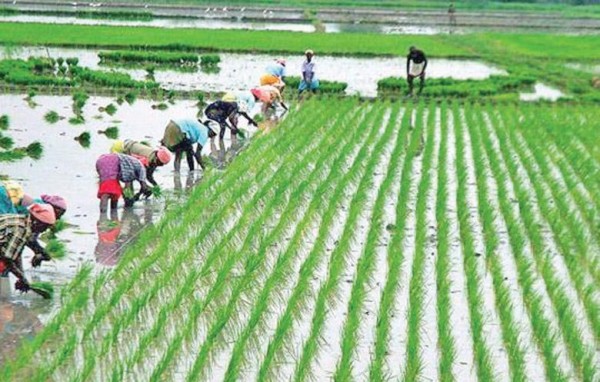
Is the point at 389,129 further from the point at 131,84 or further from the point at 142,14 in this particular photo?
the point at 142,14

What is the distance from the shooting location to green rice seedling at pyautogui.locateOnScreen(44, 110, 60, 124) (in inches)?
513

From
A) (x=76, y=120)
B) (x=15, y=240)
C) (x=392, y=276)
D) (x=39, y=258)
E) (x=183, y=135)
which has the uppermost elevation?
(x=15, y=240)

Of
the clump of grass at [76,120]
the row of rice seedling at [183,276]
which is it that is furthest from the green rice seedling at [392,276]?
the clump of grass at [76,120]

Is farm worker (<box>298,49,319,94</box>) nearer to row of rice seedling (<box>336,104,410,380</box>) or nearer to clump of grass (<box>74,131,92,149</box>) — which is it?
clump of grass (<box>74,131,92,149</box>)

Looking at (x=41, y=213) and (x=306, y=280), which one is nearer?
(x=41, y=213)

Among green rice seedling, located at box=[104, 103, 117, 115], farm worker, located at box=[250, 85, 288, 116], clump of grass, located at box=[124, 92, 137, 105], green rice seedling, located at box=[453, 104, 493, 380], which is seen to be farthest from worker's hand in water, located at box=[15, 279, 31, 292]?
clump of grass, located at box=[124, 92, 137, 105]

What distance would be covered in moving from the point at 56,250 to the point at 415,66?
1045cm

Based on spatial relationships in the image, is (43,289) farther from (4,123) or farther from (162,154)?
(4,123)

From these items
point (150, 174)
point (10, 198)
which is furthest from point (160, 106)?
point (10, 198)

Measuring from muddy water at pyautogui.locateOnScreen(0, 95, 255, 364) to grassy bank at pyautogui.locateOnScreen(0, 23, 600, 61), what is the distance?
8631mm

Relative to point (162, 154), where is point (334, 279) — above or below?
below

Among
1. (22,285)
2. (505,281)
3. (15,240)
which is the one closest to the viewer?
(15,240)

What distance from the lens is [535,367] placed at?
547 centimetres

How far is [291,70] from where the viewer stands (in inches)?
800
